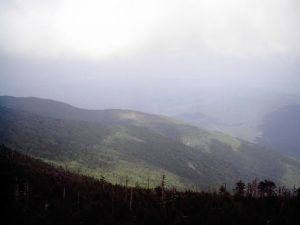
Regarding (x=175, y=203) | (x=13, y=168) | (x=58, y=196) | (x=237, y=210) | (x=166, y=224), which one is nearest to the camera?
(x=166, y=224)

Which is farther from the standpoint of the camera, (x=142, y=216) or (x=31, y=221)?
(x=142, y=216)

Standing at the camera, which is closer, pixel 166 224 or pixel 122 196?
pixel 166 224

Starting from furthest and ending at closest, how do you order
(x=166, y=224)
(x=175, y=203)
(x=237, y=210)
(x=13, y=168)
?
(x=13, y=168)
(x=175, y=203)
(x=237, y=210)
(x=166, y=224)

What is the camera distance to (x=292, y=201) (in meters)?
111

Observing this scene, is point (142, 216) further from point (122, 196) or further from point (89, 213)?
point (122, 196)

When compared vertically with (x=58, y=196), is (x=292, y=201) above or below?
above

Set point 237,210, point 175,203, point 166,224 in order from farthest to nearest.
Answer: point 175,203 → point 237,210 → point 166,224

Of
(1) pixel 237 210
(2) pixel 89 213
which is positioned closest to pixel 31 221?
(2) pixel 89 213

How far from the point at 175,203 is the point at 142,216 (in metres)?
13.4

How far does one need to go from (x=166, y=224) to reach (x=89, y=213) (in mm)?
26160

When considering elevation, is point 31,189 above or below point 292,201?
below

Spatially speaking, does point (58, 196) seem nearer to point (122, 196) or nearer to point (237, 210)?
point (122, 196)

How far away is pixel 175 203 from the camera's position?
11400 cm

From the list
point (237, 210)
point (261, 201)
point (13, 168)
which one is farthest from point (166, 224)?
point (13, 168)
